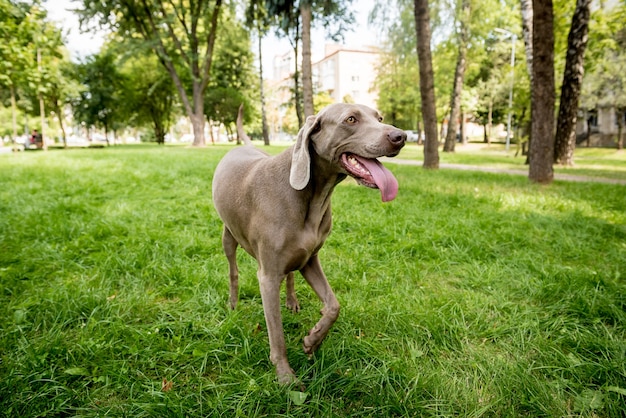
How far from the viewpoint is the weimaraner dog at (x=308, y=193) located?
6.82ft

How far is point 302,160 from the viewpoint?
7.02ft

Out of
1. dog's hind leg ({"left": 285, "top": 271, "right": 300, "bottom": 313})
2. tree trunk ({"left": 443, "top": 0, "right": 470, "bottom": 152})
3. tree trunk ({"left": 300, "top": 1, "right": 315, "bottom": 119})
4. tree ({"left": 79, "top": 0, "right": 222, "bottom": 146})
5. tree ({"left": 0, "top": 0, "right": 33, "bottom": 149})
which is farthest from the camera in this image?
tree ({"left": 79, "top": 0, "right": 222, "bottom": 146})

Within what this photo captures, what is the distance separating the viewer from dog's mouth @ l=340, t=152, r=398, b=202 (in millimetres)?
2008

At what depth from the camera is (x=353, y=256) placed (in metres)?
4.13

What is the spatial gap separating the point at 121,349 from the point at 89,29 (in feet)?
83.6

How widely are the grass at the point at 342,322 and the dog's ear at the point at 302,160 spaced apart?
113 cm

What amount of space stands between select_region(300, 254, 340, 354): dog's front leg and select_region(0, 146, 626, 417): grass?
122mm

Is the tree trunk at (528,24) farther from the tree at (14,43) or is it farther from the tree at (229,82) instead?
the tree at (229,82)

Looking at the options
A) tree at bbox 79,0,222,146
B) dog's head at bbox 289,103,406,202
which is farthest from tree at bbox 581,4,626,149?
dog's head at bbox 289,103,406,202

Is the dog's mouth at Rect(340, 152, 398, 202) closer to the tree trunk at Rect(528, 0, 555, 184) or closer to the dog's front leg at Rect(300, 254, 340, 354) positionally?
the dog's front leg at Rect(300, 254, 340, 354)

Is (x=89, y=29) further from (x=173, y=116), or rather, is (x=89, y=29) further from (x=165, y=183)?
(x=173, y=116)

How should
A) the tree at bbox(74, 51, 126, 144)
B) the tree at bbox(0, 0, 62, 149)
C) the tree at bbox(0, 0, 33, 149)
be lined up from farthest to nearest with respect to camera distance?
the tree at bbox(74, 51, 126, 144), the tree at bbox(0, 0, 62, 149), the tree at bbox(0, 0, 33, 149)

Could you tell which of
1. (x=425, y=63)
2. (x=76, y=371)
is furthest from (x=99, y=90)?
(x=76, y=371)

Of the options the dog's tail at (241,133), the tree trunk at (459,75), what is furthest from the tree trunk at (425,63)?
the tree trunk at (459,75)
